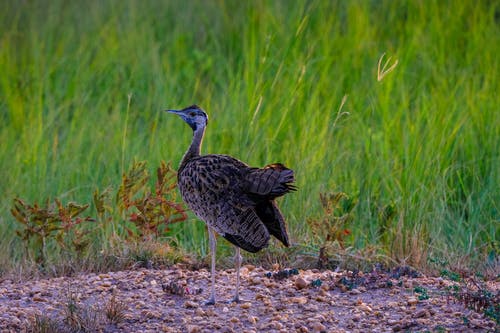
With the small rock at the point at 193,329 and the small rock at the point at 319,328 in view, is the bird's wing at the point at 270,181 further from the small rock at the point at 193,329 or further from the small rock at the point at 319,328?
the small rock at the point at 193,329

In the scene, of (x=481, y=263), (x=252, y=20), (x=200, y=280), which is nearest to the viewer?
(x=200, y=280)

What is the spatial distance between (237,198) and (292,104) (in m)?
2.68

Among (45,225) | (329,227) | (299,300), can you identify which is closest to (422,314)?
(299,300)

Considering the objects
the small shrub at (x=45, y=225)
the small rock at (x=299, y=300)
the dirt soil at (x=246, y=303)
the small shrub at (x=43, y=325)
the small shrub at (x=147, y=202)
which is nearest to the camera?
the small shrub at (x=43, y=325)

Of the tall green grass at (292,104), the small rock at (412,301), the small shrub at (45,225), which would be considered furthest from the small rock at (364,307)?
the small shrub at (45,225)

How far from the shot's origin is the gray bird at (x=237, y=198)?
537cm

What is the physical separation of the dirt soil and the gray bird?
271 mm

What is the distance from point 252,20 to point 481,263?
11.4 ft

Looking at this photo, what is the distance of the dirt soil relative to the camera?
5055mm

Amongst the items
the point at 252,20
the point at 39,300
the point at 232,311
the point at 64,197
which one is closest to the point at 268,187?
the point at 232,311

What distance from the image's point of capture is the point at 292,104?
26.3 feet

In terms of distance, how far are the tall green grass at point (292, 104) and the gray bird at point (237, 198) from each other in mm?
1262

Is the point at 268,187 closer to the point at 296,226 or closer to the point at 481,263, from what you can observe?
the point at 296,226

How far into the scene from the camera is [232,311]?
5.39m
